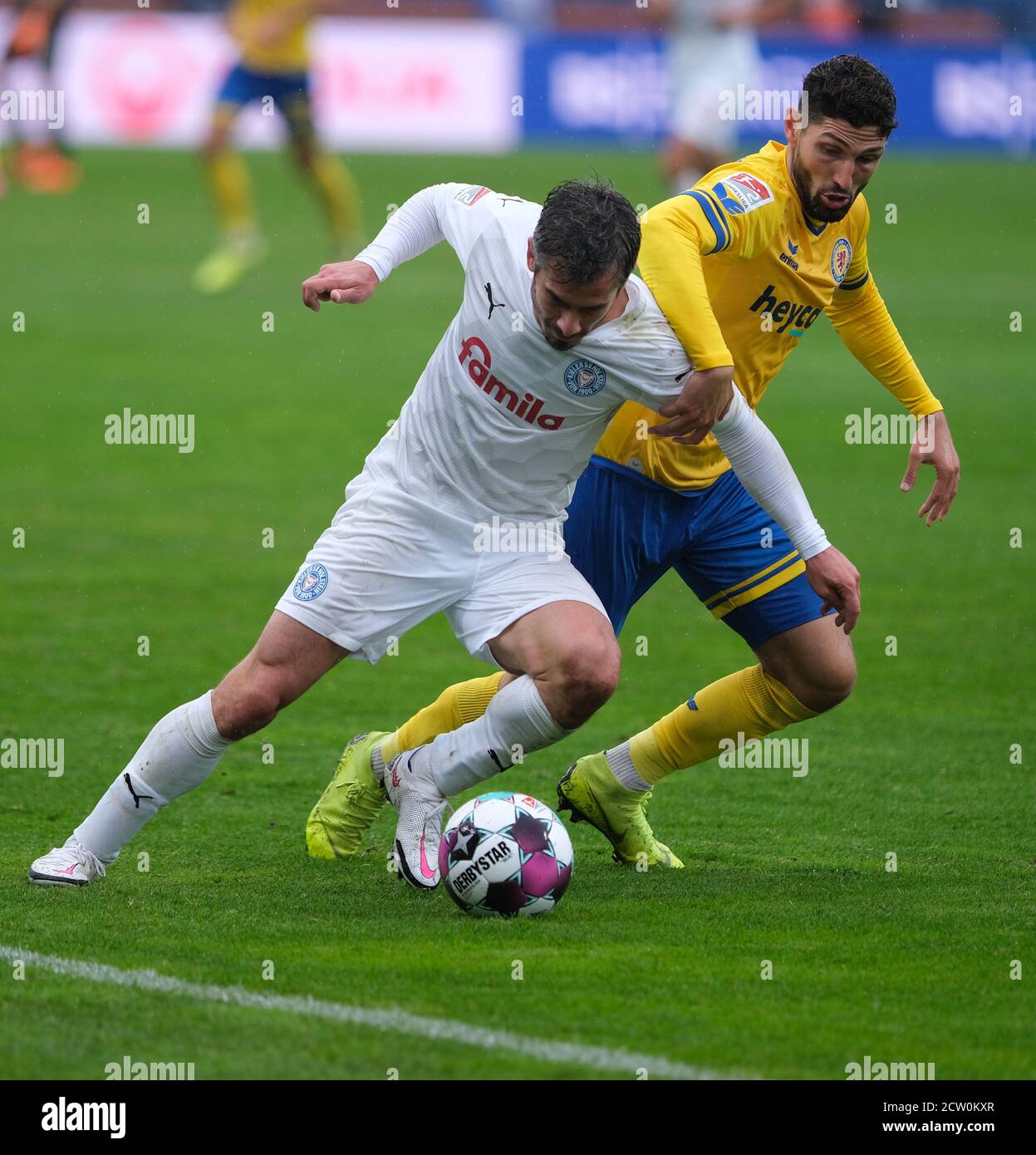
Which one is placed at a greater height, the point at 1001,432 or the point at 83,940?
the point at 1001,432

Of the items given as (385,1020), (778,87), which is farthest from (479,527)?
(778,87)

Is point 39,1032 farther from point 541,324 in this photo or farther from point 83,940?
point 541,324

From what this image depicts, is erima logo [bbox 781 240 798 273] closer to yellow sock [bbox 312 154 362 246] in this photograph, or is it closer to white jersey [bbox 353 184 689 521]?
white jersey [bbox 353 184 689 521]

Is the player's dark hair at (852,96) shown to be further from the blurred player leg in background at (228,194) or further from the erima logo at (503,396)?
A: the blurred player leg in background at (228,194)

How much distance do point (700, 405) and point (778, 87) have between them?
24105 millimetres

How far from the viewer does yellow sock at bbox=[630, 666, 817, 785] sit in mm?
5922

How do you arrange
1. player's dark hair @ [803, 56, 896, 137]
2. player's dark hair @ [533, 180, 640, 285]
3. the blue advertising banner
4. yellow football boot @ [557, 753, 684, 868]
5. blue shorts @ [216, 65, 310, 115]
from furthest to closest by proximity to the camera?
1. the blue advertising banner
2. blue shorts @ [216, 65, 310, 115]
3. yellow football boot @ [557, 753, 684, 868]
4. player's dark hair @ [803, 56, 896, 137]
5. player's dark hair @ [533, 180, 640, 285]

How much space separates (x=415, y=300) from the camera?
19234 millimetres

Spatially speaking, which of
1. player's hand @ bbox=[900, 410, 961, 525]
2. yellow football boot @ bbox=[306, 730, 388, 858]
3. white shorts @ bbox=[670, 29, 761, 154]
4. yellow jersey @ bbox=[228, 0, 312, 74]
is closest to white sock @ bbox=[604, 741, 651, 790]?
yellow football boot @ bbox=[306, 730, 388, 858]

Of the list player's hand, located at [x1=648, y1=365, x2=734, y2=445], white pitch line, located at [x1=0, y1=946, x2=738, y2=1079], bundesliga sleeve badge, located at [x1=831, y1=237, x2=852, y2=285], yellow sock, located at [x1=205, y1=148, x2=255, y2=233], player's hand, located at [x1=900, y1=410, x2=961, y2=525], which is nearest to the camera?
white pitch line, located at [x1=0, y1=946, x2=738, y2=1079]

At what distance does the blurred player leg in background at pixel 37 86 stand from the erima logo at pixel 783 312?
20.4m

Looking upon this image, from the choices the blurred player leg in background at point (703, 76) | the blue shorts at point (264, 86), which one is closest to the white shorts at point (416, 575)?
the blue shorts at point (264, 86)

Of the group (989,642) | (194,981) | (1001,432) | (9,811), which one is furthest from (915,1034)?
(1001,432)

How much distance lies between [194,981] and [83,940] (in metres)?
0.45
